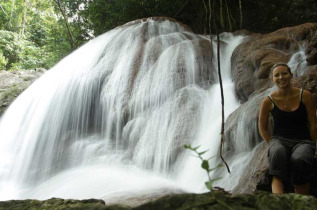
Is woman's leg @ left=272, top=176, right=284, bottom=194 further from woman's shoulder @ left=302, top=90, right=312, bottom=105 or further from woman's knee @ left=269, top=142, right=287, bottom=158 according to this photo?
woman's shoulder @ left=302, top=90, right=312, bottom=105

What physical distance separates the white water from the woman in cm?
132

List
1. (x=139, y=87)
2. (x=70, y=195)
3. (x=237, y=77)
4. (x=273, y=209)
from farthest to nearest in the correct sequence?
(x=139, y=87)
(x=237, y=77)
(x=70, y=195)
(x=273, y=209)

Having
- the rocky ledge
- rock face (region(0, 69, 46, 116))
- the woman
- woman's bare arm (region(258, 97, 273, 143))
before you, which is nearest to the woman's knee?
the woman

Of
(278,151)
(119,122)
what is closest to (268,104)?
(278,151)

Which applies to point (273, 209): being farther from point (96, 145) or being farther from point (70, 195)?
point (96, 145)

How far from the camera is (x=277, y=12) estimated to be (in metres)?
10.4

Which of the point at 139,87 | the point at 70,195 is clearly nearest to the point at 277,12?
the point at 139,87

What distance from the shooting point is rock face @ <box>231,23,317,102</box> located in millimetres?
5488

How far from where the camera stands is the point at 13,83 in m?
10.9

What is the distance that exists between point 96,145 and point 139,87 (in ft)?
5.40

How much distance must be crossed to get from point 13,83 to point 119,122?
20.8 feet

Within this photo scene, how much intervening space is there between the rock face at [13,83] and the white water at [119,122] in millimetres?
719

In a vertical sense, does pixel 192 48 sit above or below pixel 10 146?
above

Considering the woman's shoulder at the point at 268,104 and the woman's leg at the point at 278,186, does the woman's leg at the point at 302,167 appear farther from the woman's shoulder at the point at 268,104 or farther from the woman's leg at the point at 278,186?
the woman's shoulder at the point at 268,104
